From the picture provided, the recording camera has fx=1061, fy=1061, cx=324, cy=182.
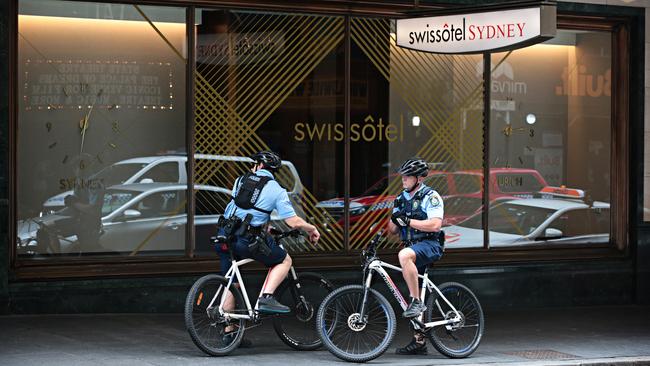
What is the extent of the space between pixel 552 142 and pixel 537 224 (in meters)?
1.11

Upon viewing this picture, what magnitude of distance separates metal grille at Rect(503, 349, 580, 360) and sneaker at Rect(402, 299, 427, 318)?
1134mm

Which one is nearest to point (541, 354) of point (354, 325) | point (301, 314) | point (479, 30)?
point (354, 325)

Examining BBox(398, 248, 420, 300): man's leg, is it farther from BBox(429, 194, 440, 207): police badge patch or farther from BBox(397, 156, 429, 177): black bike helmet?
BBox(397, 156, 429, 177): black bike helmet

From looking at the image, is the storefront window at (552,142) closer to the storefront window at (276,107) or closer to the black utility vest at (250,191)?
the storefront window at (276,107)

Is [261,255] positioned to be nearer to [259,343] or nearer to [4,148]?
[259,343]

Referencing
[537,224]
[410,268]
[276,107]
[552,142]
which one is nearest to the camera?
[410,268]

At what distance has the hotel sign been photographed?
32.9 feet

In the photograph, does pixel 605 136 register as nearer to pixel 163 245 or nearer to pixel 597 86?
pixel 597 86

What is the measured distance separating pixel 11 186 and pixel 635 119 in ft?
25.7

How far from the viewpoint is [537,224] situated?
13.9m

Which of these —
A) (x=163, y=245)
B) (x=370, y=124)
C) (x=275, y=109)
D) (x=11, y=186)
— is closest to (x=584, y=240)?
(x=370, y=124)

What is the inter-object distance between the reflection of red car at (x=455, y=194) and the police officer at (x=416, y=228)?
2.90m

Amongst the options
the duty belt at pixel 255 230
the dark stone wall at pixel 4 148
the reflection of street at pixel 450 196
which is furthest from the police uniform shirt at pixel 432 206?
the dark stone wall at pixel 4 148

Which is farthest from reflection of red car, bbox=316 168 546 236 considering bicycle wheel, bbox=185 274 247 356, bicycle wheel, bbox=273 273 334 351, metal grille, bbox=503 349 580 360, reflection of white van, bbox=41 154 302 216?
bicycle wheel, bbox=185 274 247 356
